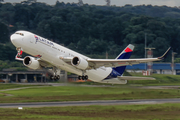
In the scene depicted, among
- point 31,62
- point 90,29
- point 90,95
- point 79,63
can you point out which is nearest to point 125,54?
point 90,95

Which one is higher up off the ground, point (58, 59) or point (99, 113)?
point (58, 59)

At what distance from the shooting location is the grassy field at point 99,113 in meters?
31.4

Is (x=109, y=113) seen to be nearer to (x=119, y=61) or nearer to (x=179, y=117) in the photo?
(x=179, y=117)

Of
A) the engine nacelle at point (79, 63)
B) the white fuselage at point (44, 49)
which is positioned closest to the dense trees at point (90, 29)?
the white fuselage at point (44, 49)

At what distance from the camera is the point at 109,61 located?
4231 cm

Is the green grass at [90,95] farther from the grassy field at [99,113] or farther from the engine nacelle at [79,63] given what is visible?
the grassy field at [99,113]

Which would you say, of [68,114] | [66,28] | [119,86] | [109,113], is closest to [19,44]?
[68,114]

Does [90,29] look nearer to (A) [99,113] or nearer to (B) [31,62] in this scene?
(B) [31,62]

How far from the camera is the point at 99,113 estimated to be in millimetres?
33875

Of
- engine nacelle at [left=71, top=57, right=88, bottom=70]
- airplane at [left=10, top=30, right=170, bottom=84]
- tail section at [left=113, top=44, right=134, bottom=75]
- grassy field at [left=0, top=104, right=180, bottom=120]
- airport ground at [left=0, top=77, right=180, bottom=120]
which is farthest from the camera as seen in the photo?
tail section at [left=113, top=44, right=134, bottom=75]

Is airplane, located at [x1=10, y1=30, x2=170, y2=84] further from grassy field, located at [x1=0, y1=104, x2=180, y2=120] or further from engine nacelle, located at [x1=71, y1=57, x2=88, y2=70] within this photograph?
grassy field, located at [x1=0, y1=104, x2=180, y2=120]

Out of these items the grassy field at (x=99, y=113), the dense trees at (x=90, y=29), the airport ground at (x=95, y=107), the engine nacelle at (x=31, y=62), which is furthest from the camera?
the dense trees at (x=90, y=29)

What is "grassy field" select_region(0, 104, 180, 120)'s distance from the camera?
3144 centimetres

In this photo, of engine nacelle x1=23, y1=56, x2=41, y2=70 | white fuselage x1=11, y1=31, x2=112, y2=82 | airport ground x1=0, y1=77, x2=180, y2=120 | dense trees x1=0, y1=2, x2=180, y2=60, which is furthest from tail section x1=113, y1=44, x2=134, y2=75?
dense trees x1=0, y1=2, x2=180, y2=60
